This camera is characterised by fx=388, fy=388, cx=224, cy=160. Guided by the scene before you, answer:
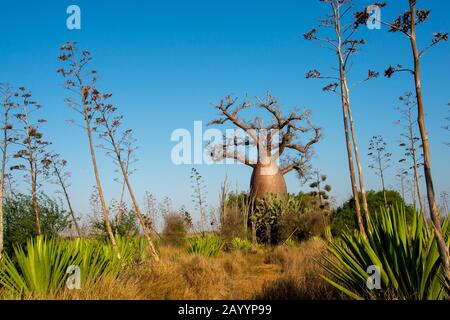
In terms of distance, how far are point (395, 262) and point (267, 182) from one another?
609 inches

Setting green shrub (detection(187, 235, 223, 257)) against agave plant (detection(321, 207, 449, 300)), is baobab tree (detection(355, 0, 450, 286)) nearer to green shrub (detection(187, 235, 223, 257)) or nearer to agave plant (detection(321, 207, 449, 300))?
agave plant (detection(321, 207, 449, 300))

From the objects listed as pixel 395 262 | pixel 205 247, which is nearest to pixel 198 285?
pixel 395 262

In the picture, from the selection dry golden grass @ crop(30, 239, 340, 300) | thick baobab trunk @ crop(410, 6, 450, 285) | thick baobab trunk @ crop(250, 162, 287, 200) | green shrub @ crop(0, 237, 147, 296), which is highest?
thick baobab trunk @ crop(250, 162, 287, 200)

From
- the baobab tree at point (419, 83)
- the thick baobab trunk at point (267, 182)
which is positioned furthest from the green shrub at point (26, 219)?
the baobab tree at point (419, 83)

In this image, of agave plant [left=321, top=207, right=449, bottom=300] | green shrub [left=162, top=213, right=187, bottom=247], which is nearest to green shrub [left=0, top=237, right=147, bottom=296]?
agave plant [left=321, top=207, right=449, bottom=300]

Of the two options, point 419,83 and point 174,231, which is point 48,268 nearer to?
point 419,83

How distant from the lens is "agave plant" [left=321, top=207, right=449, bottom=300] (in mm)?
3875

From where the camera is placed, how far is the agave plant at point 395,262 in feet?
12.7

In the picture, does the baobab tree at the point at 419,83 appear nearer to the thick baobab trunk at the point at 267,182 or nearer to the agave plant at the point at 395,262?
the agave plant at the point at 395,262

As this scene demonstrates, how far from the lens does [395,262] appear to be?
13.4ft

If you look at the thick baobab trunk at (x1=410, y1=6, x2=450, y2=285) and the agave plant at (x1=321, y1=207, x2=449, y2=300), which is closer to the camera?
the thick baobab trunk at (x1=410, y1=6, x2=450, y2=285)

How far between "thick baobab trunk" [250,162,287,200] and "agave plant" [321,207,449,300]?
568 inches

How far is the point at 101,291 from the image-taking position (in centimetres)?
494
